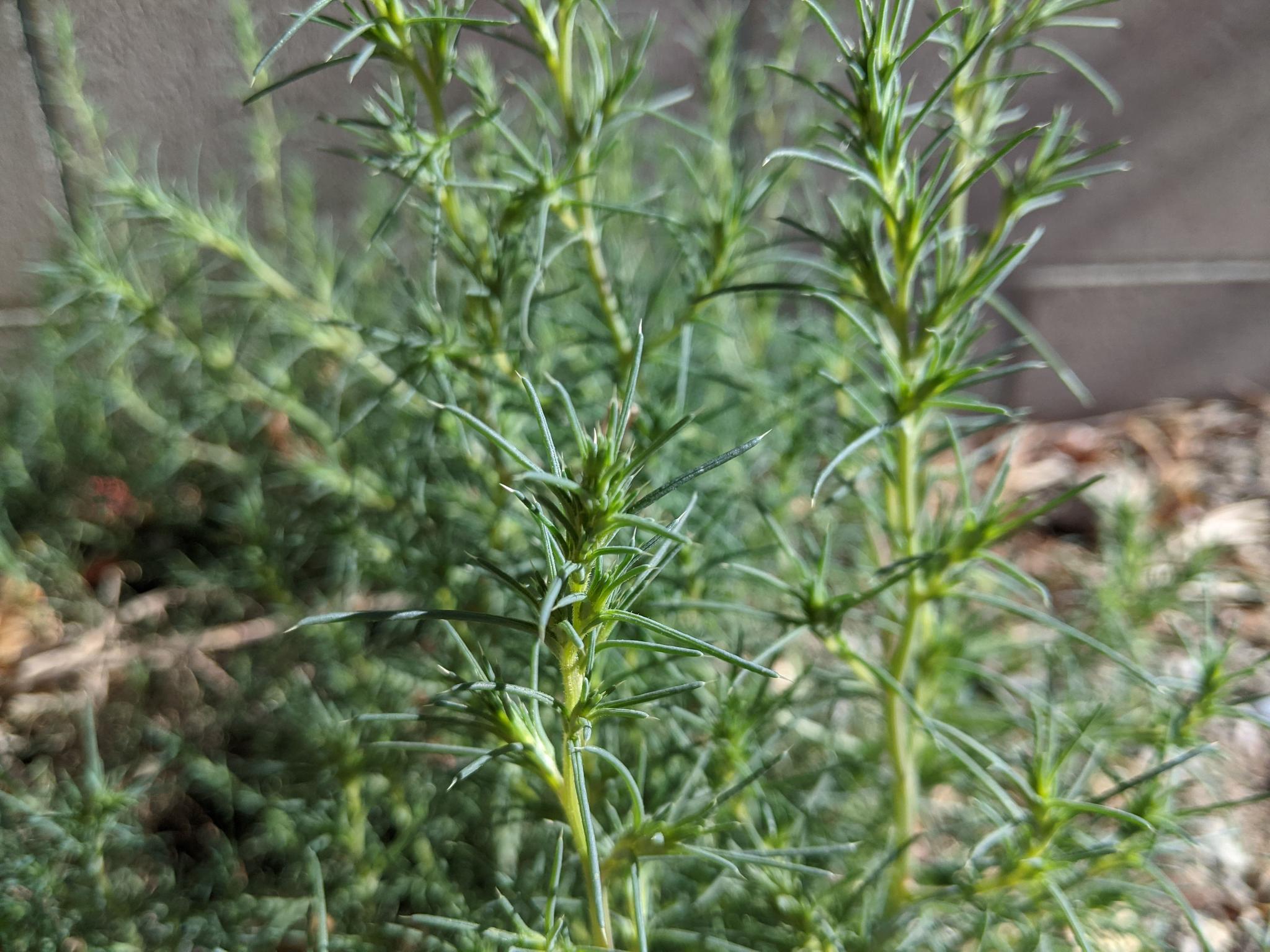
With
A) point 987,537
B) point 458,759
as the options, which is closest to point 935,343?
point 987,537

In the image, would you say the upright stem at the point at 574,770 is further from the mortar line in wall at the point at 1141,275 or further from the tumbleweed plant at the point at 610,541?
the mortar line in wall at the point at 1141,275

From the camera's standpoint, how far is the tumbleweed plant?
0.85 m

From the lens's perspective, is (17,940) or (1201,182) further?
(1201,182)

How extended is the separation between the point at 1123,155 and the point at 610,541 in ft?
7.45

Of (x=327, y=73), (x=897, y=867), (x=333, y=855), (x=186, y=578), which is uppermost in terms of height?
(x=327, y=73)

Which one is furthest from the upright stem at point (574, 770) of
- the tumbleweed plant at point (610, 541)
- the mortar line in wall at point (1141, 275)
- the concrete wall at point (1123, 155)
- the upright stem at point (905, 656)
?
the mortar line in wall at point (1141, 275)

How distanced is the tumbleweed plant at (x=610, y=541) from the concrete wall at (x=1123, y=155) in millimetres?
143

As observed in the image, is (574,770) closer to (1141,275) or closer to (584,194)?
(584,194)

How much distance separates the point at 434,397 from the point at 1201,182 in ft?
7.53

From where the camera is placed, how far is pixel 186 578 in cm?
176

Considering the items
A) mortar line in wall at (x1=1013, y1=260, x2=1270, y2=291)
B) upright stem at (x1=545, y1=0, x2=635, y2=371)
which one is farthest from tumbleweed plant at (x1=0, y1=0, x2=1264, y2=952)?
mortar line in wall at (x1=1013, y1=260, x2=1270, y2=291)

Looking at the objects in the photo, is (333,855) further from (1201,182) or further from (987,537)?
(1201,182)

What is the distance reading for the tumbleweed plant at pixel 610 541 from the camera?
852mm

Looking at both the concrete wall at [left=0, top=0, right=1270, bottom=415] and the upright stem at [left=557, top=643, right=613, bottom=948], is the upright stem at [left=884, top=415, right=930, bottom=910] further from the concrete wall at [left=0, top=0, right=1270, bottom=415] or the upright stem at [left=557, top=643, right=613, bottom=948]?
the concrete wall at [left=0, top=0, right=1270, bottom=415]
